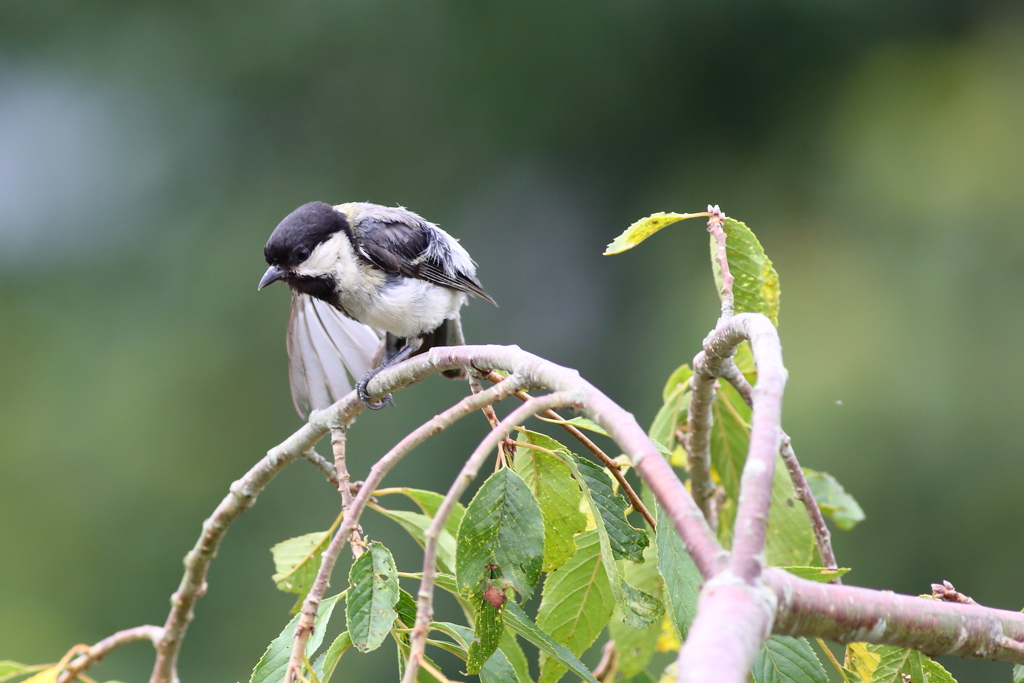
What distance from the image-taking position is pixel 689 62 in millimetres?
7629

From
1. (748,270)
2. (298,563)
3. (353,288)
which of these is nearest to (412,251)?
(353,288)

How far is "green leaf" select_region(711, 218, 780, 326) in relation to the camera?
137 cm

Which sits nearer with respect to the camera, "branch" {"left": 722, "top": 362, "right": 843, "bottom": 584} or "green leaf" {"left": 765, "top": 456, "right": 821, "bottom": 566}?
"branch" {"left": 722, "top": 362, "right": 843, "bottom": 584}

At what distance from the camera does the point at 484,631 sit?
97cm

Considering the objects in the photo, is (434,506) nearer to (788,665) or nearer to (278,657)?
(278,657)

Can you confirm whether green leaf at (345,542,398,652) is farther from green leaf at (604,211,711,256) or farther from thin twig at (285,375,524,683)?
green leaf at (604,211,711,256)

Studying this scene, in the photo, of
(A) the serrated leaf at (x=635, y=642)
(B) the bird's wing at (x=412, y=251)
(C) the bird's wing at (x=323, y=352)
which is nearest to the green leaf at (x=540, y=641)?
(A) the serrated leaf at (x=635, y=642)

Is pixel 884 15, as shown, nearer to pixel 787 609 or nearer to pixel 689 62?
pixel 689 62

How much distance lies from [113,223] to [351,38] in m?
2.68

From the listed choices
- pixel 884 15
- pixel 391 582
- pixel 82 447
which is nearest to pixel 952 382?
pixel 884 15

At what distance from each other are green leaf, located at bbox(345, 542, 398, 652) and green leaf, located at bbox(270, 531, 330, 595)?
0.54 metres

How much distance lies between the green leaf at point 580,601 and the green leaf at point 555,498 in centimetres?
11

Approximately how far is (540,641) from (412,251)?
1.54m

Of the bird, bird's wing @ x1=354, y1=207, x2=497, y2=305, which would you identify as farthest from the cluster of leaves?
bird's wing @ x1=354, y1=207, x2=497, y2=305
